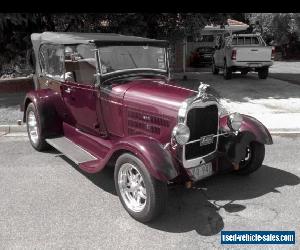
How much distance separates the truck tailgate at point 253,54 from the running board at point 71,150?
11955 mm

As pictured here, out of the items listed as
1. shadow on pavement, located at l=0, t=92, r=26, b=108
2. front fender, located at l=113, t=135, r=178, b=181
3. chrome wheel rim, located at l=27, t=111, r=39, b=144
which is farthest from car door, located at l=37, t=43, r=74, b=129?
shadow on pavement, located at l=0, t=92, r=26, b=108

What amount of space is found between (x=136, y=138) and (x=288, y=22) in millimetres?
32959

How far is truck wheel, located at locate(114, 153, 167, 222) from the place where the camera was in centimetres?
410

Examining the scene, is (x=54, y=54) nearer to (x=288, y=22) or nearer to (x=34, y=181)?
(x=34, y=181)

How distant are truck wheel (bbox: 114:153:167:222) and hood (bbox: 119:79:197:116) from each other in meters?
0.76

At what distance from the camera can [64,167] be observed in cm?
607

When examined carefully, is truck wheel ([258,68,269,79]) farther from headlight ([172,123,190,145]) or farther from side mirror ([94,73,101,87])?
headlight ([172,123,190,145])

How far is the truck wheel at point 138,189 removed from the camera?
13.4 ft

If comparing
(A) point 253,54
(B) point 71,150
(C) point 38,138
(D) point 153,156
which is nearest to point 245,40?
(A) point 253,54

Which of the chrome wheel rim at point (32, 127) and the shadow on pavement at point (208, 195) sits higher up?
the chrome wheel rim at point (32, 127)

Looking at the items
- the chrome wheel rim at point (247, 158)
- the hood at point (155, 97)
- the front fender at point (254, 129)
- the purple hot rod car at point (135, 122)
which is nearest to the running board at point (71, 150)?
the purple hot rod car at point (135, 122)

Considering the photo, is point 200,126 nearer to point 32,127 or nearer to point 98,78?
point 98,78

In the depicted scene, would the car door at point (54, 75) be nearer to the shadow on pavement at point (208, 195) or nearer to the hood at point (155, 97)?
the shadow on pavement at point (208, 195)

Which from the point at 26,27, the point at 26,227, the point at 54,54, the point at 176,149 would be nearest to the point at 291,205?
the point at 176,149
